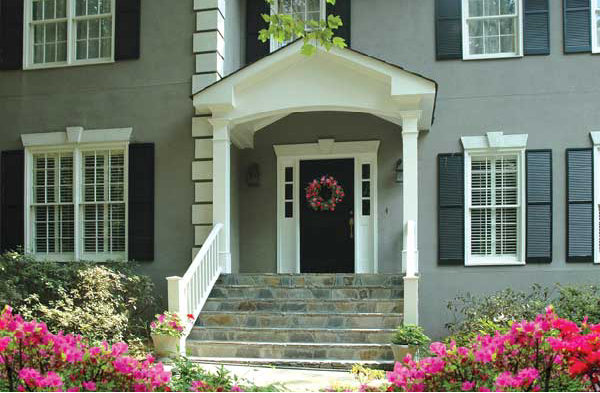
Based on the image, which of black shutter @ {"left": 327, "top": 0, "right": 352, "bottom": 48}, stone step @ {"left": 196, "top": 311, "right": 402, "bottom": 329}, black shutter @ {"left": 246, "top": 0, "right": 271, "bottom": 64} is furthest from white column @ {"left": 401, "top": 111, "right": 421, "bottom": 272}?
black shutter @ {"left": 246, "top": 0, "right": 271, "bottom": 64}

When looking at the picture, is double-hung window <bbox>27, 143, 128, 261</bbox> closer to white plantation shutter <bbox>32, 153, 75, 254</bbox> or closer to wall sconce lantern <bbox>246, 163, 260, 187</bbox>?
white plantation shutter <bbox>32, 153, 75, 254</bbox>

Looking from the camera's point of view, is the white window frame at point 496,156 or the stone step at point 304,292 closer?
the stone step at point 304,292

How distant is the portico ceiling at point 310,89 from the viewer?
28.7 feet

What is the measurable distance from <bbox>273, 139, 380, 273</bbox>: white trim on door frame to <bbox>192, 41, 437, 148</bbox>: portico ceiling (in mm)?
1226

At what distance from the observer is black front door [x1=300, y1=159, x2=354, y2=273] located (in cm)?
1055

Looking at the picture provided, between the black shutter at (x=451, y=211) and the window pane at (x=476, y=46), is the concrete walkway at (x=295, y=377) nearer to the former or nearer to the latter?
the black shutter at (x=451, y=211)

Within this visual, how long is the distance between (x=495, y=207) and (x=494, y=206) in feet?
0.07

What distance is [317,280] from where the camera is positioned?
8.80 metres

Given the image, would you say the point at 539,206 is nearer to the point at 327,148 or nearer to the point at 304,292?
the point at 327,148

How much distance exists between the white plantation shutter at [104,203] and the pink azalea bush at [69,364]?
632cm

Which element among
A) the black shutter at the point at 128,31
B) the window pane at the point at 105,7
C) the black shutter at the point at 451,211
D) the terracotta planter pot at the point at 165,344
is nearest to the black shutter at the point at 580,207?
the black shutter at the point at 451,211

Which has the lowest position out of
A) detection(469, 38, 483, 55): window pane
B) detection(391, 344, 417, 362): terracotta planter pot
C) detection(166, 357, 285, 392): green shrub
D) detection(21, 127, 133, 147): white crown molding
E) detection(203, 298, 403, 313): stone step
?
detection(391, 344, 417, 362): terracotta planter pot

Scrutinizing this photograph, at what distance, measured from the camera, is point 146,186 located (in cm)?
995

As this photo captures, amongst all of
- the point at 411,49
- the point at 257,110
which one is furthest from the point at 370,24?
the point at 257,110
